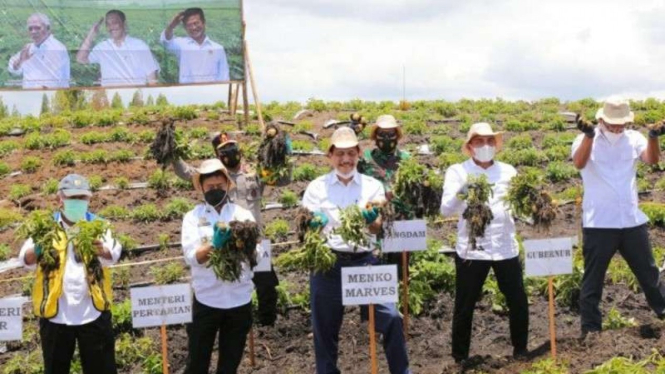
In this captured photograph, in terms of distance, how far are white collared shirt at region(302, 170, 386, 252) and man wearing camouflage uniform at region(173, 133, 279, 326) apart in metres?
0.75

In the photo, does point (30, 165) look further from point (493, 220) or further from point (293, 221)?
point (493, 220)

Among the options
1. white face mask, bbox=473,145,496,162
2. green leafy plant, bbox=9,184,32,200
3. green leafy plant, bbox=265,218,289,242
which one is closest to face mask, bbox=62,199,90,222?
white face mask, bbox=473,145,496,162

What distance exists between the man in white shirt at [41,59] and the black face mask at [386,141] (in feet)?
31.6

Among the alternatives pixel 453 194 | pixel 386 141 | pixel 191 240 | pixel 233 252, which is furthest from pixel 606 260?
pixel 191 240

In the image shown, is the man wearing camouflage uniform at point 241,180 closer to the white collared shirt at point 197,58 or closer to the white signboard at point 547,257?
the white signboard at point 547,257

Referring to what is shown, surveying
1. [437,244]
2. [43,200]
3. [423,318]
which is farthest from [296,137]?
[423,318]

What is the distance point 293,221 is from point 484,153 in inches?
206

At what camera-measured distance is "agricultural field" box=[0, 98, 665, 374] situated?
289 inches

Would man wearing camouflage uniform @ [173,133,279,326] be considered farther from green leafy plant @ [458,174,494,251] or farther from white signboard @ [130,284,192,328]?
green leafy plant @ [458,174,494,251]

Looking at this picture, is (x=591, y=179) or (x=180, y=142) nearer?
(x=591, y=179)

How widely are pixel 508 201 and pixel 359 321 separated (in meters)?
2.45

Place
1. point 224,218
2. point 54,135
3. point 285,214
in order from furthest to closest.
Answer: point 54,135, point 285,214, point 224,218

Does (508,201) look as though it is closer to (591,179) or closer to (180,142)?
(591,179)

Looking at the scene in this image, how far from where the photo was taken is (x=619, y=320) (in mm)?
7254
